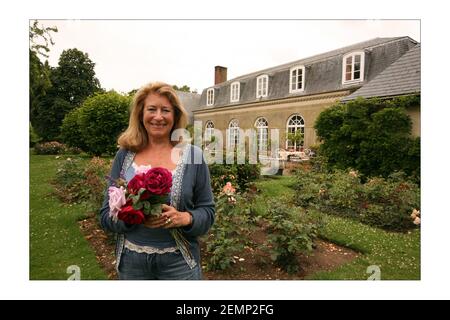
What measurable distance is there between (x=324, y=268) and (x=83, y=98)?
307 cm

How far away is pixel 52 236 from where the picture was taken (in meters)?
2.74

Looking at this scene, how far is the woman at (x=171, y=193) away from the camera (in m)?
1.33

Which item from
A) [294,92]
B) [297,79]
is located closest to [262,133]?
[297,79]

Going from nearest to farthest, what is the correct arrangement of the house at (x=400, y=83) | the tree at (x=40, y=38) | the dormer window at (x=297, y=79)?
the tree at (x=40, y=38), the house at (x=400, y=83), the dormer window at (x=297, y=79)

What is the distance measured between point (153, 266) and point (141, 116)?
80 cm

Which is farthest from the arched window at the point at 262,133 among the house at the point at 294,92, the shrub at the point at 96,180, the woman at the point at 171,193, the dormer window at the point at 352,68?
the woman at the point at 171,193

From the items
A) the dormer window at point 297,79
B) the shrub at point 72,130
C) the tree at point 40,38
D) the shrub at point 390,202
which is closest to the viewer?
the tree at point 40,38

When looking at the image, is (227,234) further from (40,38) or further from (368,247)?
(40,38)

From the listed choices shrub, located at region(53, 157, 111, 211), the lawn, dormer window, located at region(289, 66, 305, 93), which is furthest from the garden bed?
dormer window, located at region(289, 66, 305, 93)

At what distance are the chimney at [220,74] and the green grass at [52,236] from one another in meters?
1.83

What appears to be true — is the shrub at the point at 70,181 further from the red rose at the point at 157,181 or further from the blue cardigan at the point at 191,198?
the red rose at the point at 157,181

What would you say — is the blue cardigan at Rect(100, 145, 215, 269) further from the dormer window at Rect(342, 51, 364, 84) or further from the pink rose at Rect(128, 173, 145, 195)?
the dormer window at Rect(342, 51, 364, 84)

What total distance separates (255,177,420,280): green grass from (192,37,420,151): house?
2.99ft
